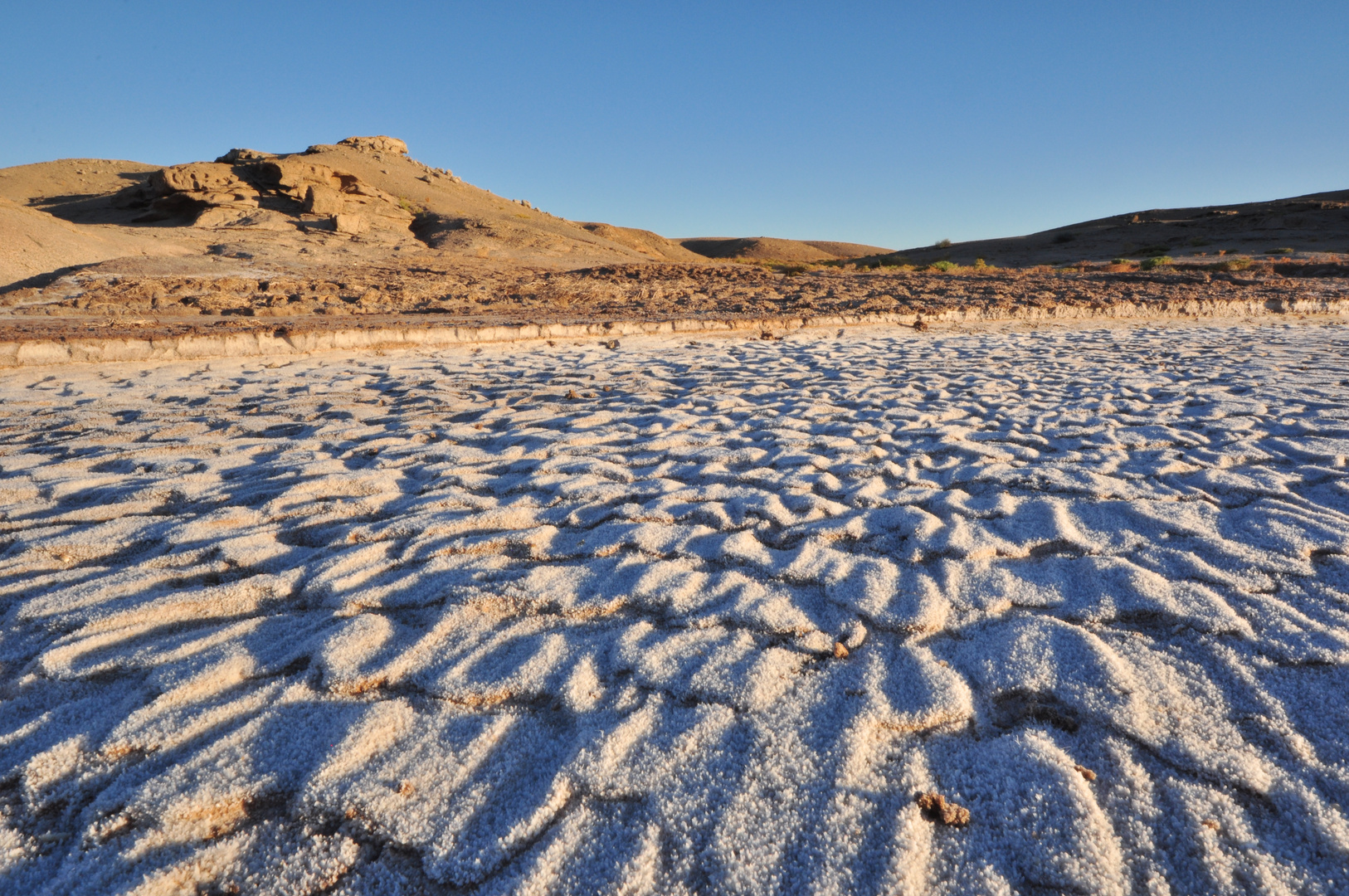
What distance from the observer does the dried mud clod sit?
110cm

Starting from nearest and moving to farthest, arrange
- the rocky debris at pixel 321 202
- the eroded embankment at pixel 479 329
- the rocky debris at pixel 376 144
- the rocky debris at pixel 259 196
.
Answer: the eroded embankment at pixel 479 329, the rocky debris at pixel 259 196, the rocky debris at pixel 321 202, the rocky debris at pixel 376 144

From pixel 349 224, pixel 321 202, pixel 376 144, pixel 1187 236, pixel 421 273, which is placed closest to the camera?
pixel 421 273

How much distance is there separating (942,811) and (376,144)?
41835 millimetres

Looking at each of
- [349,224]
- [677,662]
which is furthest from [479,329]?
[349,224]

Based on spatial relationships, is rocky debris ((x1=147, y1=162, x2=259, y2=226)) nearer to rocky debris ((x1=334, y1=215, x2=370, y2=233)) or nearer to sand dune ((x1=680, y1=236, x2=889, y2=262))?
rocky debris ((x1=334, y1=215, x2=370, y2=233))

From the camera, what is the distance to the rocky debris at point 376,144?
114 ft

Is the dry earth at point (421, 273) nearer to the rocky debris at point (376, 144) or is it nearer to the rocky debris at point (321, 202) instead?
the rocky debris at point (321, 202)

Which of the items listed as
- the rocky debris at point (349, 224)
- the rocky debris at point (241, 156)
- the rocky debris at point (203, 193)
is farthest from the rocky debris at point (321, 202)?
the rocky debris at point (241, 156)

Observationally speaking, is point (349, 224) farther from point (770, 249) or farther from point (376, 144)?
point (770, 249)

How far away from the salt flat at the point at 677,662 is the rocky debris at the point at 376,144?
37778 mm

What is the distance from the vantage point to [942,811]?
111 centimetres

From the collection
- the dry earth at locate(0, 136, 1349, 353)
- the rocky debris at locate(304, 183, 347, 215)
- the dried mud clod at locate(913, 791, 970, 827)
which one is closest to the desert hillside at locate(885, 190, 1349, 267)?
the dry earth at locate(0, 136, 1349, 353)

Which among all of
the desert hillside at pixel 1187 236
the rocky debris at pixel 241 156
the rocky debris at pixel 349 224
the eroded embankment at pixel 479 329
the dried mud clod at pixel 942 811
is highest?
the rocky debris at pixel 241 156

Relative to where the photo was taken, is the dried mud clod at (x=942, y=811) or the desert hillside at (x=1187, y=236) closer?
the dried mud clod at (x=942, y=811)
